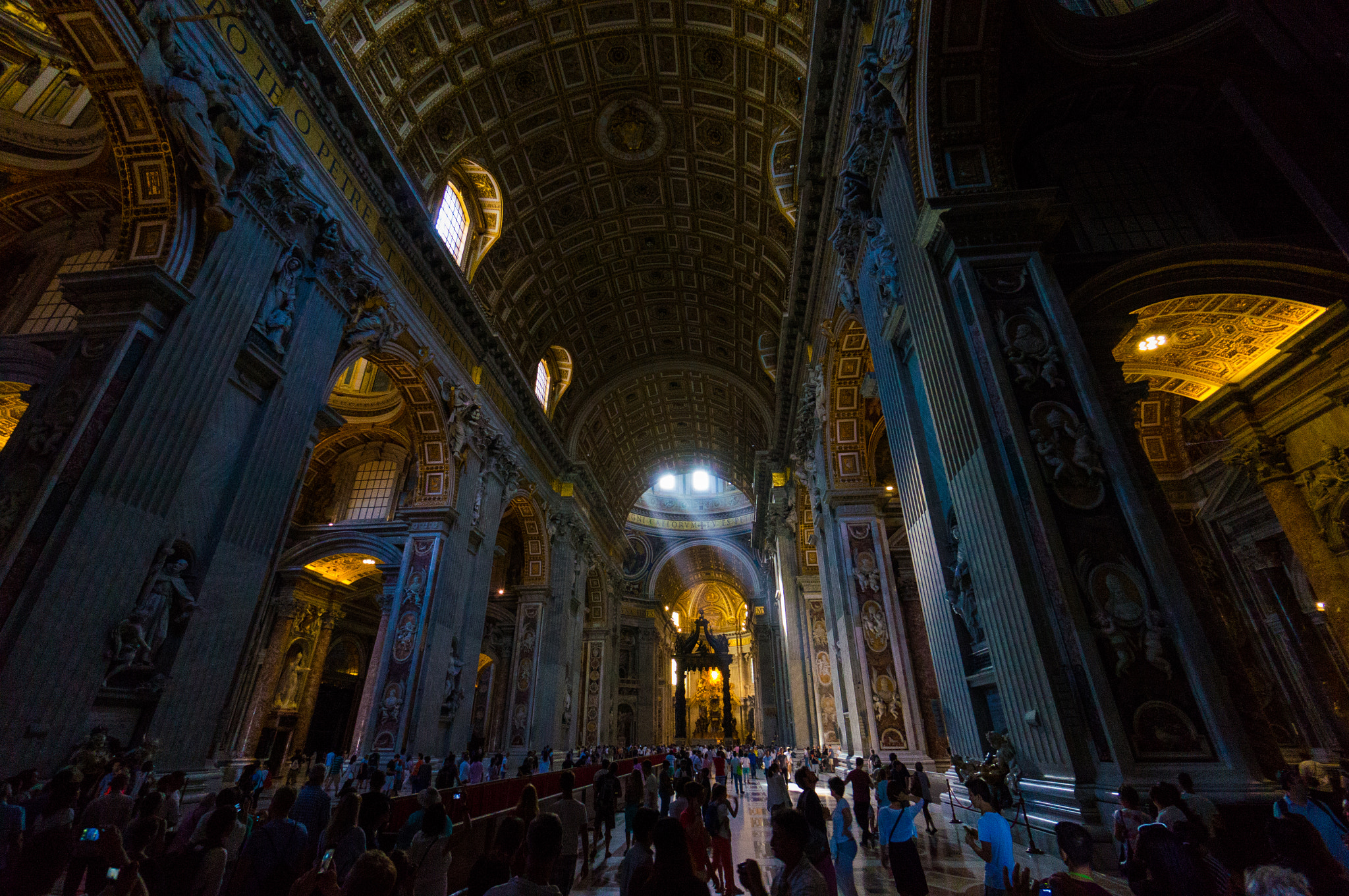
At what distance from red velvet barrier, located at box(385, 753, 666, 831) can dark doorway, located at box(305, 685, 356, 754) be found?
12.9 m

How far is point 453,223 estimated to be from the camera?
1534 cm

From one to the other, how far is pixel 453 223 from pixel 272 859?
15473 mm

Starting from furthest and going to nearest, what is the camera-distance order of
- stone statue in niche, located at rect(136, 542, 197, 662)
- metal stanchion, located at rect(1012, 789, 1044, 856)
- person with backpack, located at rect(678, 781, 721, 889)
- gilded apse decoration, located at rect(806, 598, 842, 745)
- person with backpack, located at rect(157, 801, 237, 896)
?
1. gilded apse decoration, located at rect(806, 598, 842, 745)
2. stone statue in niche, located at rect(136, 542, 197, 662)
3. metal stanchion, located at rect(1012, 789, 1044, 856)
4. person with backpack, located at rect(678, 781, 721, 889)
5. person with backpack, located at rect(157, 801, 237, 896)

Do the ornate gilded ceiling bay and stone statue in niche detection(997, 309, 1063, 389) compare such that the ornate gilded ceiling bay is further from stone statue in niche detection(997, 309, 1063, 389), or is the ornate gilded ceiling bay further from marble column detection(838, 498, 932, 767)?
stone statue in niche detection(997, 309, 1063, 389)

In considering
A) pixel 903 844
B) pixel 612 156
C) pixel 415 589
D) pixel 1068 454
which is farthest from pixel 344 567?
pixel 1068 454

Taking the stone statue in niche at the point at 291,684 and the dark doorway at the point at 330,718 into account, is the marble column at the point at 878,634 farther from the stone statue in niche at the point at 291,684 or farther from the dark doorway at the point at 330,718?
the dark doorway at the point at 330,718

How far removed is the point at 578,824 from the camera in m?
4.75

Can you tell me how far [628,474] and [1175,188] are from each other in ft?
82.5

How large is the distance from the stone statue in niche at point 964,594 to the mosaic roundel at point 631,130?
46.0 feet

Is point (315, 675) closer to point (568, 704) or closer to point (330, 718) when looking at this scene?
point (330, 718)

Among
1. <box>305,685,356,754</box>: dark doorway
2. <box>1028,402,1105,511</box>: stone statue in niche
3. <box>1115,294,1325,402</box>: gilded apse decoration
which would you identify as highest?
<box>1115,294,1325,402</box>: gilded apse decoration

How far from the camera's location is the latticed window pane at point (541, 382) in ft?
67.7

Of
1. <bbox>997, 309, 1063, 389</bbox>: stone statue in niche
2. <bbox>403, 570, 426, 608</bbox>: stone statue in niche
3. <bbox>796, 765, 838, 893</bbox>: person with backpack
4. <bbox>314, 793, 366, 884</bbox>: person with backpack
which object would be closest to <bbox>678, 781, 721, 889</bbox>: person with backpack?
<bbox>796, 765, 838, 893</bbox>: person with backpack

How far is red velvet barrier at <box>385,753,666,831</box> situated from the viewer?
17.1ft
